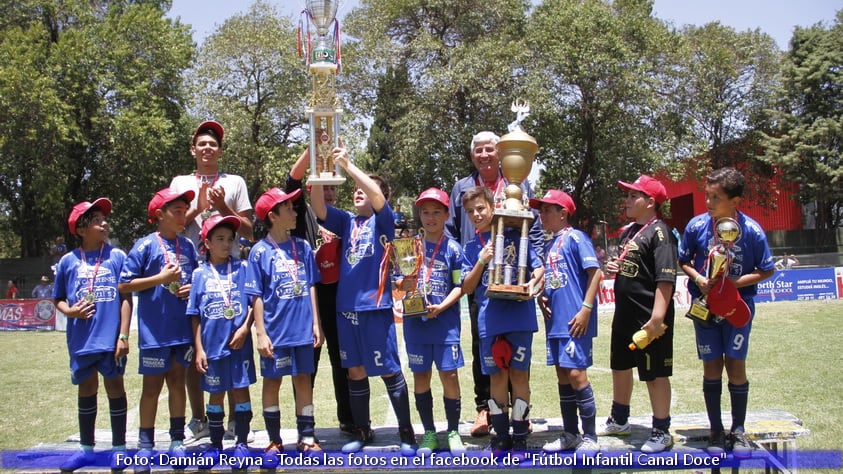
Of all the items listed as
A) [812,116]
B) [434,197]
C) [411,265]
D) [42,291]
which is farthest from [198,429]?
[812,116]

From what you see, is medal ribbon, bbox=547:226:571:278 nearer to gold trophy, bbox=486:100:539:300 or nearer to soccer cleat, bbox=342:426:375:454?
gold trophy, bbox=486:100:539:300

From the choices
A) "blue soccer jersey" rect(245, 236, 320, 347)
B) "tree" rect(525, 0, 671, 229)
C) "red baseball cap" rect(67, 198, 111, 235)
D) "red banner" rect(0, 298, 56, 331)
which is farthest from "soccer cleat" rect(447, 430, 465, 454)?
"tree" rect(525, 0, 671, 229)

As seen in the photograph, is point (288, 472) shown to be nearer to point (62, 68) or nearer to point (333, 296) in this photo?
point (333, 296)

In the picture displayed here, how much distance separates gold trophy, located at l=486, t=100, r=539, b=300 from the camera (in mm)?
4470

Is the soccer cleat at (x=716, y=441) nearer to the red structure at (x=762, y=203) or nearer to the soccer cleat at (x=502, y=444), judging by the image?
the soccer cleat at (x=502, y=444)

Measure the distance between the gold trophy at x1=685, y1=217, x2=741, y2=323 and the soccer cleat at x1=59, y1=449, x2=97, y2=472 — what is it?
4.54m

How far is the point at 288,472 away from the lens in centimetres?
462

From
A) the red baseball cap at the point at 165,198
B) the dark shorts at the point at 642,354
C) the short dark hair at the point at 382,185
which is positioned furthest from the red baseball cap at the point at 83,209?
the dark shorts at the point at 642,354

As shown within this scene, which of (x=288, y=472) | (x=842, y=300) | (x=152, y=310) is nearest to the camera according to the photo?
(x=288, y=472)

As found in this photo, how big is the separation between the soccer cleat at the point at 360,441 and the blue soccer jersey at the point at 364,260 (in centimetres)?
98

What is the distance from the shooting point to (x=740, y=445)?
479 cm

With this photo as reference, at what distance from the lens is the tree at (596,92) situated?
1055 inches

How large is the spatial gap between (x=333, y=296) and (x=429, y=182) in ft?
73.4

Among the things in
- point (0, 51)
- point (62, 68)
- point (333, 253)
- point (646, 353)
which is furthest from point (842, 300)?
point (0, 51)
